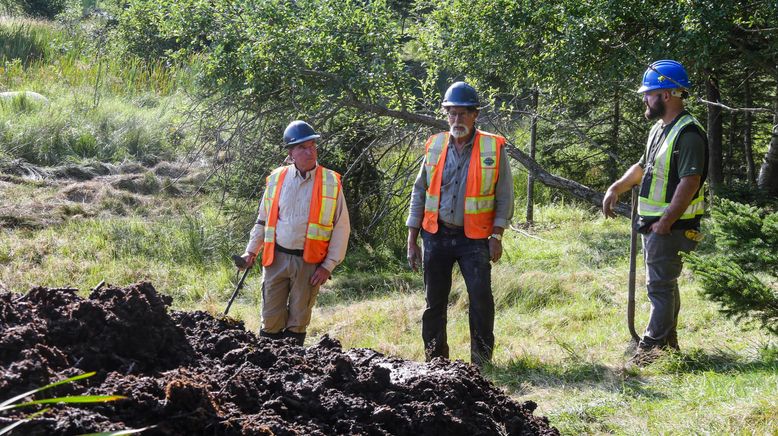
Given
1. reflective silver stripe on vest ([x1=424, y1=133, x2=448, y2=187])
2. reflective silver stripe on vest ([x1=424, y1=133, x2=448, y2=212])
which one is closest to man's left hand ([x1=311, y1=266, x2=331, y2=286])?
reflective silver stripe on vest ([x1=424, y1=133, x2=448, y2=212])

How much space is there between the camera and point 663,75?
5883 mm

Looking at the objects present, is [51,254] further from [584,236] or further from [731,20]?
[731,20]

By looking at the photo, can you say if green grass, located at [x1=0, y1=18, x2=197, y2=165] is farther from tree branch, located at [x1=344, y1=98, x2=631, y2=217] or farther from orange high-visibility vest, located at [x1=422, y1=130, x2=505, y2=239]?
orange high-visibility vest, located at [x1=422, y1=130, x2=505, y2=239]

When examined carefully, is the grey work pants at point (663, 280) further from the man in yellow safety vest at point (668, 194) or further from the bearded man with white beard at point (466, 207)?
the bearded man with white beard at point (466, 207)

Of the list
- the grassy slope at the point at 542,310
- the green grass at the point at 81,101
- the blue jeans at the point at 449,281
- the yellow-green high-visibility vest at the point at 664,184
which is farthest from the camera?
the green grass at the point at 81,101

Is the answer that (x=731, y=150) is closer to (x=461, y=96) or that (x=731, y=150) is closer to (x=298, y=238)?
(x=461, y=96)

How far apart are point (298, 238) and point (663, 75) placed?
8.88 ft

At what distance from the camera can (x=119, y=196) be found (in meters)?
13.6

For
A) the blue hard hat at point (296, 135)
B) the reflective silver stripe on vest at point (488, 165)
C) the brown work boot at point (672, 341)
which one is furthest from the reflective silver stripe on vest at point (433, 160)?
the brown work boot at point (672, 341)

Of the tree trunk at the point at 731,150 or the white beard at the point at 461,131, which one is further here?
the tree trunk at the point at 731,150

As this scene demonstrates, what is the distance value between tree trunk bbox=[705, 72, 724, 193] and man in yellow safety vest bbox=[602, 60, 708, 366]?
21.2 ft

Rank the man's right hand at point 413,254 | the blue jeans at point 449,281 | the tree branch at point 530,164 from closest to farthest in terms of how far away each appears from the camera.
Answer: the blue jeans at point 449,281 < the man's right hand at point 413,254 < the tree branch at point 530,164

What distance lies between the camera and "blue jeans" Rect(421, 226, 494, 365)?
20.5 ft

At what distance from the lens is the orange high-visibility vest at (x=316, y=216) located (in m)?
6.31
